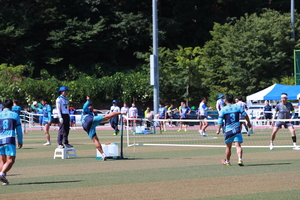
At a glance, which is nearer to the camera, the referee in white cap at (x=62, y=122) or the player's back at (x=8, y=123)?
the player's back at (x=8, y=123)

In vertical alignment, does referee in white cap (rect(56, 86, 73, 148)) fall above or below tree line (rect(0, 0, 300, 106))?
below

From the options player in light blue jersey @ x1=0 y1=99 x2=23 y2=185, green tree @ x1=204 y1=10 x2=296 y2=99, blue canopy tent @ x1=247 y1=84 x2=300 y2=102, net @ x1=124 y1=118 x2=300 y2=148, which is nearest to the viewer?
player in light blue jersey @ x1=0 y1=99 x2=23 y2=185

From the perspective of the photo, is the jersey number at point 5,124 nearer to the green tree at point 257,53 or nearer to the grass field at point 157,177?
the grass field at point 157,177

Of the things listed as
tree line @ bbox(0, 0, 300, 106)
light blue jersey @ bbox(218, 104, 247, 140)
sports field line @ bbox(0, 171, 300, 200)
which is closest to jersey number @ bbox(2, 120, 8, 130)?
sports field line @ bbox(0, 171, 300, 200)

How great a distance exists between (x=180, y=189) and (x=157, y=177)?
1698mm

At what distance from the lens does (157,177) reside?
Answer: 1174 centimetres

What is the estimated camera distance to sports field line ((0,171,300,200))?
9477 millimetres

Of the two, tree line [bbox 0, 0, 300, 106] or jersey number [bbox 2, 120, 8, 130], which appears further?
tree line [bbox 0, 0, 300, 106]

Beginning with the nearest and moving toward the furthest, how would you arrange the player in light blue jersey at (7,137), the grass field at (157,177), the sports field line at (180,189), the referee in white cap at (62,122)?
1. the sports field line at (180,189)
2. the grass field at (157,177)
3. the player in light blue jersey at (7,137)
4. the referee in white cap at (62,122)

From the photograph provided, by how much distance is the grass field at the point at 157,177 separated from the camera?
9.66m

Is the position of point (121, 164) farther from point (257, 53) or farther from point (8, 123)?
point (257, 53)

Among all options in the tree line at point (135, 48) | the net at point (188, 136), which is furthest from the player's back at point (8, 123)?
the tree line at point (135, 48)

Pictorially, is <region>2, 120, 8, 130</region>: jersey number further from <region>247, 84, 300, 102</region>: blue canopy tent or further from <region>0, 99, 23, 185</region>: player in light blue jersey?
<region>247, 84, 300, 102</region>: blue canopy tent

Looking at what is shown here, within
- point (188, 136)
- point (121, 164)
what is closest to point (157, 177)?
point (121, 164)
